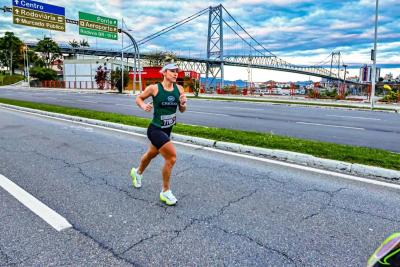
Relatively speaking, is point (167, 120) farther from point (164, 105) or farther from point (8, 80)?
point (8, 80)

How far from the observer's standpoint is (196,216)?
369 centimetres

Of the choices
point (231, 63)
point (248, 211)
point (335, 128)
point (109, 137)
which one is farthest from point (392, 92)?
point (231, 63)

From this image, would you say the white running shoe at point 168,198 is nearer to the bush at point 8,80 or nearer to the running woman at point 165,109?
the running woman at point 165,109

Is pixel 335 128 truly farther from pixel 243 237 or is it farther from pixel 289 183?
pixel 243 237

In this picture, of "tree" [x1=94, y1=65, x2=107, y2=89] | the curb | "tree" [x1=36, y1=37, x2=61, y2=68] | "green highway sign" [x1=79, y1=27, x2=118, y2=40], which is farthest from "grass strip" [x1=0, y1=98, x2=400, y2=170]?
"tree" [x1=36, y1=37, x2=61, y2=68]

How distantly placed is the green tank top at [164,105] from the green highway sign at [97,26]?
26.5 metres

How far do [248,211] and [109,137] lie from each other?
5.63 m

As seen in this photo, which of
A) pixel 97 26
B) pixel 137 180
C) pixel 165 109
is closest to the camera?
pixel 165 109

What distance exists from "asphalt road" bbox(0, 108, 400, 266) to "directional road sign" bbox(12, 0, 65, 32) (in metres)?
21.6

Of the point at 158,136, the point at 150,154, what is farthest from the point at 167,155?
the point at 150,154

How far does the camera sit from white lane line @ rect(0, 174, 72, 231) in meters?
3.45

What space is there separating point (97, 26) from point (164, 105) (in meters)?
28.1

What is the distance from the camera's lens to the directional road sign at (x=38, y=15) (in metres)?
23.2

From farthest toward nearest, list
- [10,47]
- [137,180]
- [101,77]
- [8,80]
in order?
1. [10,47]
2. [8,80]
3. [101,77]
4. [137,180]
